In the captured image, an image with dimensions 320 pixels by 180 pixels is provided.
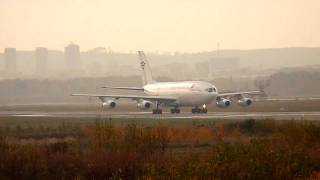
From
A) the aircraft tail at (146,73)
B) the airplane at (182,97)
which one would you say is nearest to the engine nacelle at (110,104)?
the airplane at (182,97)

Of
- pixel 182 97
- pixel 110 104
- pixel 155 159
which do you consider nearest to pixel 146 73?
pixel 110 104

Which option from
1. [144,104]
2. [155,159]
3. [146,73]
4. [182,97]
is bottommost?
[144,104]

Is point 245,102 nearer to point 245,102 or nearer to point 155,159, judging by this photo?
point 245,102

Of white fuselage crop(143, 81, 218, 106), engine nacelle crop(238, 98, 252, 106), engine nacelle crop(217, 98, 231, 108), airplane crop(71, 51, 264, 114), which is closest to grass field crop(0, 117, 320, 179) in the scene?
white fuselage crop(143, 81, 218, 106)

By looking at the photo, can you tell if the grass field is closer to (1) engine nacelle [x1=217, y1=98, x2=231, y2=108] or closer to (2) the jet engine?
(1) engine nacelle [x1=217, y1=98, x2=231, y2=108]

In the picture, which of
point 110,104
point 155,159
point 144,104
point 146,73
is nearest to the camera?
point 155,159

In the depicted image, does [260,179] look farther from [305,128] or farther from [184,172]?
[305,128]

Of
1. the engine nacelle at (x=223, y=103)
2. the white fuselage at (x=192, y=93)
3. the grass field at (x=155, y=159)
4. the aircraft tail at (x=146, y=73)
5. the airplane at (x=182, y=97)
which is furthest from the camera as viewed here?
the aircraft tail at (x=146, y=73)

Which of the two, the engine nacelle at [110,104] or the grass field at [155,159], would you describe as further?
the engine nacelle at [110,104]

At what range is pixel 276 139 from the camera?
27.2 m

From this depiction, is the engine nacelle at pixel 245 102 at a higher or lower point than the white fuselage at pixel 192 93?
lower

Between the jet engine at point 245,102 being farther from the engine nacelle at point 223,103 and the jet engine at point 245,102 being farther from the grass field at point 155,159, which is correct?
the grass field at point 155,159

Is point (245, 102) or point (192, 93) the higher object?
point (192, 93)

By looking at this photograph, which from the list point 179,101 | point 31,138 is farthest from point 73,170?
point 179,101
